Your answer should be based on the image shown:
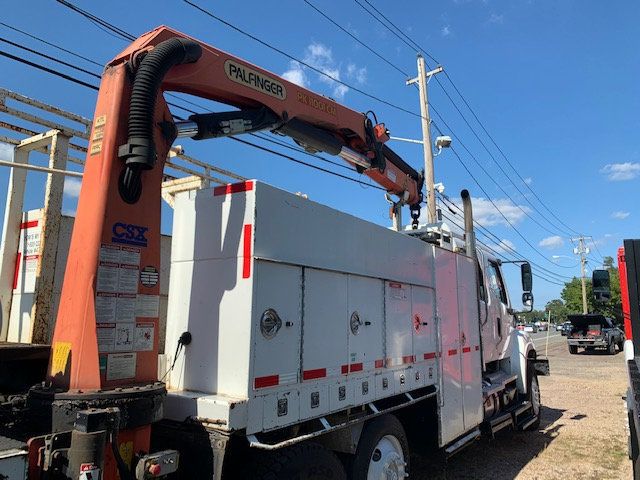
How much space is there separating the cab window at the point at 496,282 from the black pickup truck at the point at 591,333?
866 inches

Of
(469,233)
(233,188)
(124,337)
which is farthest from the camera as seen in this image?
(469,233)

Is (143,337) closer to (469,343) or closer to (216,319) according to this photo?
(216,319)

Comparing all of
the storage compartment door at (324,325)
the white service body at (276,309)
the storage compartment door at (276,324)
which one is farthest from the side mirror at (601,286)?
the storage compartment door at (276,324)

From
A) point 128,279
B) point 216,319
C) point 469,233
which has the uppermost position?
point 469,233

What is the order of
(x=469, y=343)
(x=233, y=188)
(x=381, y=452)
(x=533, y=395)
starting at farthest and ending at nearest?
(x=533, y=395) → (x=469, y=343) → (x=381, y=452) → (x=233, y=188)

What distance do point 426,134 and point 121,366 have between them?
1358 centimetres

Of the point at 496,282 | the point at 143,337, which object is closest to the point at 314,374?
the point at 143,337

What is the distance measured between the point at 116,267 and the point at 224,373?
0.97m

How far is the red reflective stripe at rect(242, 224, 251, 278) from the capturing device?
3308mm

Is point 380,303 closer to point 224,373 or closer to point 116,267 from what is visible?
point 224,373

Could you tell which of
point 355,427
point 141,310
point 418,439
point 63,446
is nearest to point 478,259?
point 418,439

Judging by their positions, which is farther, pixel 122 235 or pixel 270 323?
pixel 270 323

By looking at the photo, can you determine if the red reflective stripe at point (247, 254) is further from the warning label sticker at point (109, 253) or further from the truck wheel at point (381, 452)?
the truck wheel at point (381, 452)

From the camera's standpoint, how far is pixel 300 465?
11.2 feet
